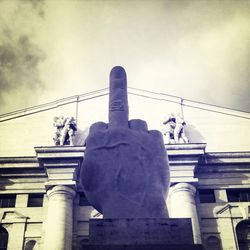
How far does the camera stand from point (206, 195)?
2861 cm

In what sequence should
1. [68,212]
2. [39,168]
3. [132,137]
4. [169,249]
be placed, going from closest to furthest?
[169,249] → [132,137] → [68,212] → [39,168]

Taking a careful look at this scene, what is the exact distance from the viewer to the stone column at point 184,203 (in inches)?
997

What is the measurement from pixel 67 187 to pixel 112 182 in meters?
17.5

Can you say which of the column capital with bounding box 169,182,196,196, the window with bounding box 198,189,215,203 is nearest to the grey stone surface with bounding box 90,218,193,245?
the column capital with bounding box 169,182,196,196

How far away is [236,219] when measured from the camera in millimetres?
27281

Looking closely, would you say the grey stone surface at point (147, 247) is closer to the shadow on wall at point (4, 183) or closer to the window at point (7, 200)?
the window at point (7, 200)

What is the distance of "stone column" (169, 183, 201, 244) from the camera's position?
83.0 ft

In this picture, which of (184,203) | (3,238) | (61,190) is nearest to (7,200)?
(3,238)

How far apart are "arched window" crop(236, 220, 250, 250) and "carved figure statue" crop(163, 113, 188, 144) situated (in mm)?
6508


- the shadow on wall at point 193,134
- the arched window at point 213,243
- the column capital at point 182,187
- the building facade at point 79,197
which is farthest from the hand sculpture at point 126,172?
the shadow on wall at point 193,134

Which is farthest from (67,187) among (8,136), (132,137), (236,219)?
(132,137)

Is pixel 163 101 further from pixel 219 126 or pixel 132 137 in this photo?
pixel 132 137

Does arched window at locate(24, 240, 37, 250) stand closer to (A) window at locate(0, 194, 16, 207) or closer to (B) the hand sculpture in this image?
(A) window at locate(0, 194, 16, 207)

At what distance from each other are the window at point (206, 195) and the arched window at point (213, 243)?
8.53ft
